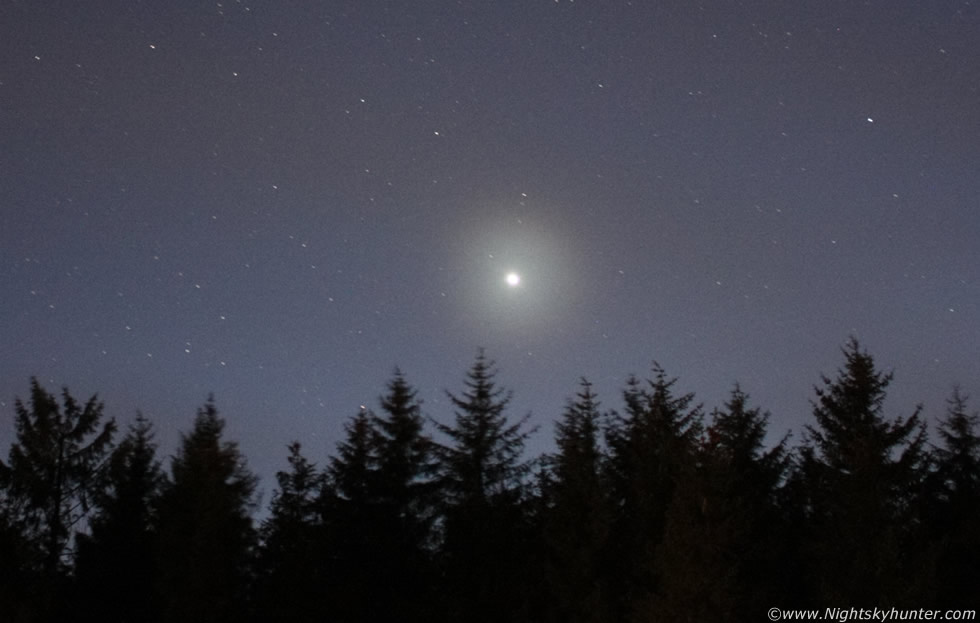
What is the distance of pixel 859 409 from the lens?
3148 centimetres

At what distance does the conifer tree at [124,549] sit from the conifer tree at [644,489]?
1696cm

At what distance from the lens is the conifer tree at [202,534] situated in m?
27.5

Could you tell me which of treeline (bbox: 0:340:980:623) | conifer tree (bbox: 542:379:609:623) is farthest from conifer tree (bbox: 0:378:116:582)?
conifer tree (bbox: 542:379:609:623)

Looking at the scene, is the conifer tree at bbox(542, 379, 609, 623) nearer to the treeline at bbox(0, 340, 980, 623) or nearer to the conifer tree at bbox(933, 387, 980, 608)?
the treeline at bbox(0, 340, 980, 623)

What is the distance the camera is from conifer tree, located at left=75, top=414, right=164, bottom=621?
34.4m

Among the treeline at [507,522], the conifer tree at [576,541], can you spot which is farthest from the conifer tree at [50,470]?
the conifer tree at [576,541]

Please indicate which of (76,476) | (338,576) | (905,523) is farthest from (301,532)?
(905,523)

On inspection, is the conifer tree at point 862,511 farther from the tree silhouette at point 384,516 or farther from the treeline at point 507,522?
the tree silhouette at point 384,516

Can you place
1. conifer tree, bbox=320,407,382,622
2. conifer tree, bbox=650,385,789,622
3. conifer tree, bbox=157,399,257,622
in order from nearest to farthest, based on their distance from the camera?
conifer tree, bbox=650,385,789,622 → conifer tree, bbox=157,399,257,622 → conifer tree, bbox=320,407,382,622

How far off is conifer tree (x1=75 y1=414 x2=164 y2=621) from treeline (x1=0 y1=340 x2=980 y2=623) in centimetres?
7

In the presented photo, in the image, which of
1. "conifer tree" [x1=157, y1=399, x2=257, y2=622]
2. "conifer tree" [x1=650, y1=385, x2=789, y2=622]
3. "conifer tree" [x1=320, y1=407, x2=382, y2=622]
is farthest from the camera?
"conifer tree" [x1=320, y1=407, x2=382, y2=622]

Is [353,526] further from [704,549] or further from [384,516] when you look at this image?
[704,549]

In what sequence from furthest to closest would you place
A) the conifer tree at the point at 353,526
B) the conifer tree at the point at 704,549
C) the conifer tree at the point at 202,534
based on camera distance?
the conifer tree at the point at 353,526
the conifer tree at the point at 202,534
the conifer tree at the point at 704,549

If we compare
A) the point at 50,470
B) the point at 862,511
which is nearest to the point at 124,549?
the point at 50,470
